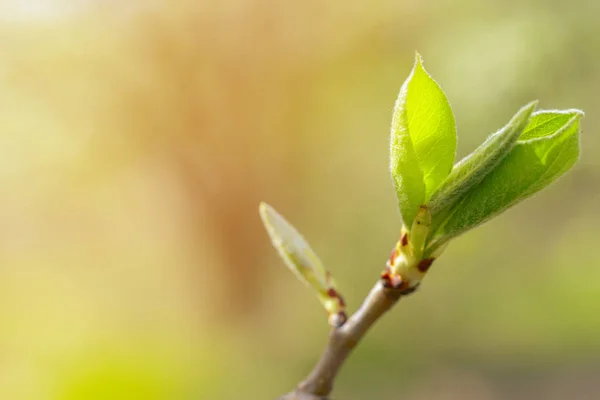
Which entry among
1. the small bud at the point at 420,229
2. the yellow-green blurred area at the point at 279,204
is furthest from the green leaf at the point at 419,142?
the yellow-green blurred area at the point at 279,204

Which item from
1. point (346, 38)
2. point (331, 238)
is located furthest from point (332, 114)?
point (331, 238)

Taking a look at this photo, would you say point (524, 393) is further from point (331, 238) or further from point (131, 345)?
point (131, 345)

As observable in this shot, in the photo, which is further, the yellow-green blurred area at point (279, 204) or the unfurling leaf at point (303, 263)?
the yellow-green blurred area at point (279, 204)

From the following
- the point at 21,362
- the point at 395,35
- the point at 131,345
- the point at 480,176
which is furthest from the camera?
the point at 395,35

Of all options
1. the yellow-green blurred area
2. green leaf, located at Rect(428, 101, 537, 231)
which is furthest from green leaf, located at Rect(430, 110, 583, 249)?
the yellow-green blurred area

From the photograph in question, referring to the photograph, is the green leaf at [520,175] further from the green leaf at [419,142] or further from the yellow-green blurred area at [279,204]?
the yellow-green blurred area at [279,204]

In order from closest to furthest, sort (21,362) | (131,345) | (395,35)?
(21,362), (131,345), (395,35)

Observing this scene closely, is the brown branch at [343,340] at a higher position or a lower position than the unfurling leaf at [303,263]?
lower
